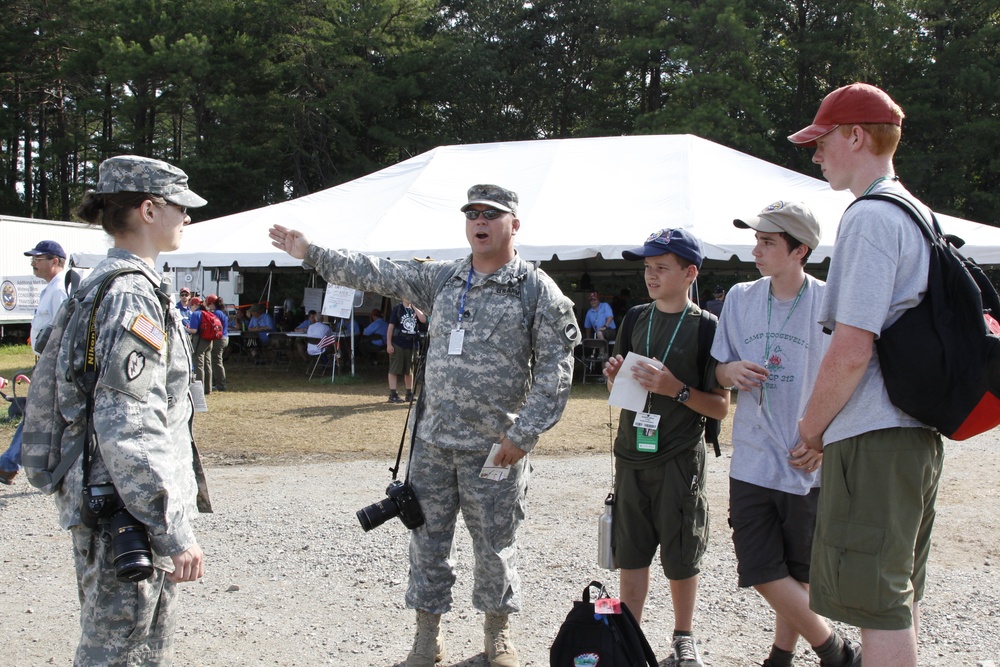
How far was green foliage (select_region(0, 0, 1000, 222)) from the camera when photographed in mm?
28703

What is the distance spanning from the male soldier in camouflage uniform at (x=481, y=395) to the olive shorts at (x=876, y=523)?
1.32 meters

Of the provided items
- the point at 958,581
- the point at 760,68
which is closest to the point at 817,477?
the point at 958,581

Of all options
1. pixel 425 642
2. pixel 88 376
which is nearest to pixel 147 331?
pixel 88 376

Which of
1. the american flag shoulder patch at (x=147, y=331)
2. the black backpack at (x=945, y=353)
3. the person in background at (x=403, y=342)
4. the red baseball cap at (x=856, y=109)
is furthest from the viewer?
the person in background at (x=403, y=342)

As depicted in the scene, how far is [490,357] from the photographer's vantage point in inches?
133

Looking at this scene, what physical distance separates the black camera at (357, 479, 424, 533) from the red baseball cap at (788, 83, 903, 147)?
82.0 inches

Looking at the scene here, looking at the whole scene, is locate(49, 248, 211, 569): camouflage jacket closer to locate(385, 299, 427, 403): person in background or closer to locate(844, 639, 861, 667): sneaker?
locate(844, 639, 861, 667): sneaker

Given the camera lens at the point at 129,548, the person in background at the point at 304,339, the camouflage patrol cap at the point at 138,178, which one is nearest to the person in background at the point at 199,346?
the person in background at the point at 304,339

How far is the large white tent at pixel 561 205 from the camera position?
45.1ft

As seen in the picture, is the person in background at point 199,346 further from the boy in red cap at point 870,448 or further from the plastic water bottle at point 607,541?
the boy in red cap at point 870,448

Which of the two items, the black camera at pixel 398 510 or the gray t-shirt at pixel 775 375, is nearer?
the gray t-shirt at pixel 775 375

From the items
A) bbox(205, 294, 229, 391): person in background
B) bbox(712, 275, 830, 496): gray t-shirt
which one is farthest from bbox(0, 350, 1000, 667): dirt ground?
bbox(205, 294, 229, 391): person in background

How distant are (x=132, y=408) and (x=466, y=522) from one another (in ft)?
5.40

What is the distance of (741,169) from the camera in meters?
16.2
